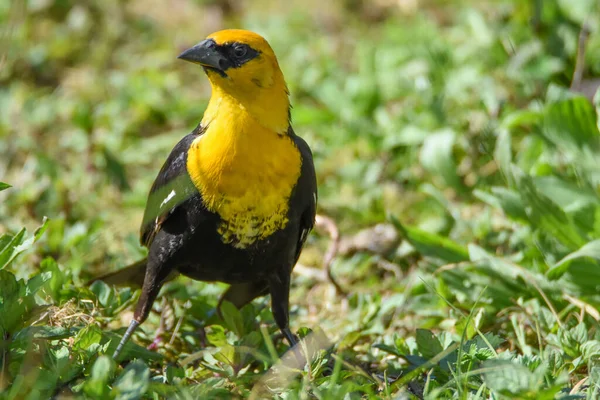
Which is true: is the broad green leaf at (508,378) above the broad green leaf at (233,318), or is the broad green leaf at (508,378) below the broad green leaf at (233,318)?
above

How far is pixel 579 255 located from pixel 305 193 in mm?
1234

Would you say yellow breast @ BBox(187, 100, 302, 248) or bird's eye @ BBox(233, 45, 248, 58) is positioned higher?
bird's eye @ BBox(233, 45, 248, 58)

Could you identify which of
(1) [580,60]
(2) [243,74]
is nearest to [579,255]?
(2) [243,74]

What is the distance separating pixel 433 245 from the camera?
428 cm

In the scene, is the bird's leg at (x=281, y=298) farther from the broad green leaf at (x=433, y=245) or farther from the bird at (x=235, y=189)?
the broad green leaf at (x=433, y=245)

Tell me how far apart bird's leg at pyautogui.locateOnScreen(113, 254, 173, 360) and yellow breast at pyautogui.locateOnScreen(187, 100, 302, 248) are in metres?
0.30

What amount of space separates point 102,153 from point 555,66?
9.82ft

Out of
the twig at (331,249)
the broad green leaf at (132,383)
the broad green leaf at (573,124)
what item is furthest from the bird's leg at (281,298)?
the broad green leaf at (573,124)

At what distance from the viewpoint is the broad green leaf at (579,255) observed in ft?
11.9

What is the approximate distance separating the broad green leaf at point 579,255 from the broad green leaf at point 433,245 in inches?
21.9

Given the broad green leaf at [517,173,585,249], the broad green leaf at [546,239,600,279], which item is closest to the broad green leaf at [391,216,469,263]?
the broad green leaf at [517,173,585,249]

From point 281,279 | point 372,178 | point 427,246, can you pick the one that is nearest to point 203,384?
point 281,279

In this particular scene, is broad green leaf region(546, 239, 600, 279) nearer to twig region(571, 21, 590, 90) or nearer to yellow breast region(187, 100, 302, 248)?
yellow breast region(187, 100, 302, 248)

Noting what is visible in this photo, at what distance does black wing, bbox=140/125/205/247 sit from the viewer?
3289 mm
